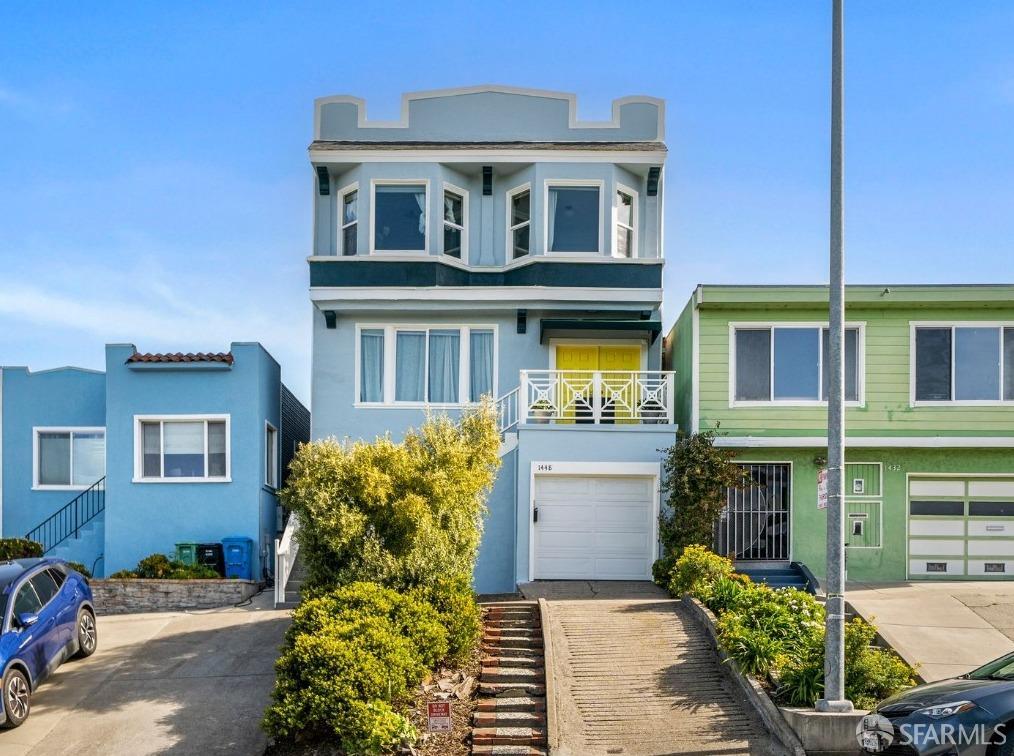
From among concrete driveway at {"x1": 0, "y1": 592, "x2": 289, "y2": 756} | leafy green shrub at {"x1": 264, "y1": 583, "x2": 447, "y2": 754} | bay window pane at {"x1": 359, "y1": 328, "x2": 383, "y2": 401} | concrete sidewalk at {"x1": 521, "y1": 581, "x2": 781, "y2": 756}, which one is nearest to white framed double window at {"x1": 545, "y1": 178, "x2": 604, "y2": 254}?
bay window pane at {"x1": 359, "y1": 328, "x2": 383, "y2": 401}

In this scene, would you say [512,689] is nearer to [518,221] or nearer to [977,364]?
[518,221]

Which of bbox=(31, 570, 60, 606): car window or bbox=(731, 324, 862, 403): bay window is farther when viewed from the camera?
bbox=(731, 324, 862, 403): bay window

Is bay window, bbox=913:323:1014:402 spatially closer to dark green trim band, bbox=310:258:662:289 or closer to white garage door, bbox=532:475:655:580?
dark green trim band, bbox=310:258:662:289

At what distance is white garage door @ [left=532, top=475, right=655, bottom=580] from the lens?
59.1 ft

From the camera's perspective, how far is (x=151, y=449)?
19438mm

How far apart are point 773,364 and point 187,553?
1160cm

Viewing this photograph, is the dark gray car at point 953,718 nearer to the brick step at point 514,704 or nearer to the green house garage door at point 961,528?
the brick step at point 514,704

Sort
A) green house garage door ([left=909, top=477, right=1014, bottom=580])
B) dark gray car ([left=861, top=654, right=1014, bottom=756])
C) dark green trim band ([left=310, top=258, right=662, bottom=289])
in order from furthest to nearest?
dark green trim band ([left=310, top=258, right=662, bottom=289]) < green house garage door ([left=909, top=477, right=1014, bottom=580]) < dark gray car ([left=861, top=654, right=1014, bottom=756])

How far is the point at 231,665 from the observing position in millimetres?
14172

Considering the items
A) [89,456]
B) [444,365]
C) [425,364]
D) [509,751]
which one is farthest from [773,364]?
[89,456]

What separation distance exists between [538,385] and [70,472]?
9.68m

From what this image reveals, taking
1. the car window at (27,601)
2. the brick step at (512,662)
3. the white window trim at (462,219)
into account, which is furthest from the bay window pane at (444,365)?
the car window at (27,601)

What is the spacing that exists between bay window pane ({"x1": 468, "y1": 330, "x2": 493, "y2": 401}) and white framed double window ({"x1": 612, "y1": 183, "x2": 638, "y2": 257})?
323cm

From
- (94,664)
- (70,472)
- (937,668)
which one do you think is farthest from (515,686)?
(70,472)
